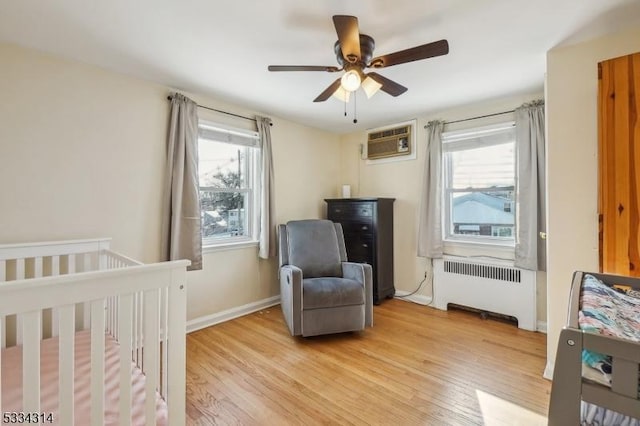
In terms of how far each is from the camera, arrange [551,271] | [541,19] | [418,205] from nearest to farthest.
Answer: [541,19] < [551,271] < [418,205]

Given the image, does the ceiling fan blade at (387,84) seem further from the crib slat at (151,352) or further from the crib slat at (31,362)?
the crib slat at (31,362)

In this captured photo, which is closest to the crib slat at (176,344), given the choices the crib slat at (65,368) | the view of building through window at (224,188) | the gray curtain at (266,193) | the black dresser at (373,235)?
the crib slat at (65,368)

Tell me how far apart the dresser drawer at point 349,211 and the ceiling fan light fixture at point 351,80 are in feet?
6.04

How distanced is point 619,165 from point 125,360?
2631 mm

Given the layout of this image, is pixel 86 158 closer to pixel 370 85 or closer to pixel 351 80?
pixel 351 80

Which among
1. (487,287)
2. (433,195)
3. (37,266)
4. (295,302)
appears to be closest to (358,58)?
(295,302)

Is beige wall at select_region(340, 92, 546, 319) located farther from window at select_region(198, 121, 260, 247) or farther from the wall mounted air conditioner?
window at select_region(198, 121, 260, 247)

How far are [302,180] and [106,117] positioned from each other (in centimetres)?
213

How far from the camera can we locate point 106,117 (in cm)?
228

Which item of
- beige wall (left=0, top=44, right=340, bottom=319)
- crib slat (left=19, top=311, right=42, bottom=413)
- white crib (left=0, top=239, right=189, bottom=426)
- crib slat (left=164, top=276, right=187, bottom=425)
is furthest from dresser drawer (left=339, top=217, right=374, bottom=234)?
crib slat (left=19, top=311, right=42, bottom=413)

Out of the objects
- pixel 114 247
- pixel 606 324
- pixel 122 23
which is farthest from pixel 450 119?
pixel 114 247

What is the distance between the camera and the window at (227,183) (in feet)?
9.68

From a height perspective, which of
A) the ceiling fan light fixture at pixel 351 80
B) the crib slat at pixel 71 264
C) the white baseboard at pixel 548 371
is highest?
the ceiling fan light fixture at pixel 351 80

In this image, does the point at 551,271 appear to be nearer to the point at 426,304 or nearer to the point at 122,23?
the point at 426,304
